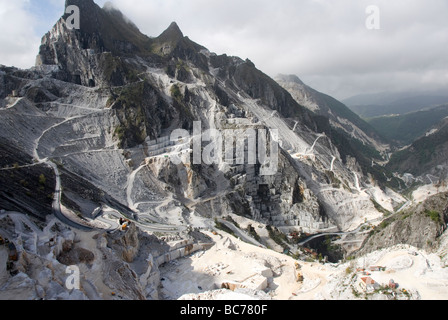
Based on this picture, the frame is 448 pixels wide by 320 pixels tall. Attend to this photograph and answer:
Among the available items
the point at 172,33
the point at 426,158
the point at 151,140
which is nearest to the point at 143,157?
the point at 151,140

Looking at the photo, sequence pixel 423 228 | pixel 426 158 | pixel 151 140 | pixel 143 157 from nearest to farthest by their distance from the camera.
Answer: pixel 423 228, pixel 143 157, pixel 151 140, pixel 426 158

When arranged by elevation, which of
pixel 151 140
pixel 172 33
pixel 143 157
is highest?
pixel 172 33

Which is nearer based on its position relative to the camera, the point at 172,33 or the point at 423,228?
the point at 423,228

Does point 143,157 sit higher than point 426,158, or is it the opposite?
point 143,157

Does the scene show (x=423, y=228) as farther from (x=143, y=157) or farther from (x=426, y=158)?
(x=426, y=158)

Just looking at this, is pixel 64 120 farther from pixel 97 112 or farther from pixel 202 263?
pixel 202 263

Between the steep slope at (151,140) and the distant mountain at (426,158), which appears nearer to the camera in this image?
the steep slope at (151,140)

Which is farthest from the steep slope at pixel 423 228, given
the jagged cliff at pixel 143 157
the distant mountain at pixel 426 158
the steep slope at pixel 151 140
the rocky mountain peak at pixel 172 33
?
the rocky mountain peak at pixel 172 33

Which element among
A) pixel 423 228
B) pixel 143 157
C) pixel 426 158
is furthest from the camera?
pixel 426 158

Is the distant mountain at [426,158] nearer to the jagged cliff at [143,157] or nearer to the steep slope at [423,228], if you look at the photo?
the jagged cliff at [143,157]

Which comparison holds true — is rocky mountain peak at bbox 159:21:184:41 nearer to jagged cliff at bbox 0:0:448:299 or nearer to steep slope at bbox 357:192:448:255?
jagged cliff at bbox 0:0:448:299

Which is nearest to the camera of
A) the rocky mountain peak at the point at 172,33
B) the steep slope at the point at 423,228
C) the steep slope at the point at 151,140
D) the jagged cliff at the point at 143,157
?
the steep slope at the point at 423,228

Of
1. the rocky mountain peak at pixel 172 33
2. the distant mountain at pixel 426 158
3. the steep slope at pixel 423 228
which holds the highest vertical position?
the rocky mountain peak at pixel 172 33
